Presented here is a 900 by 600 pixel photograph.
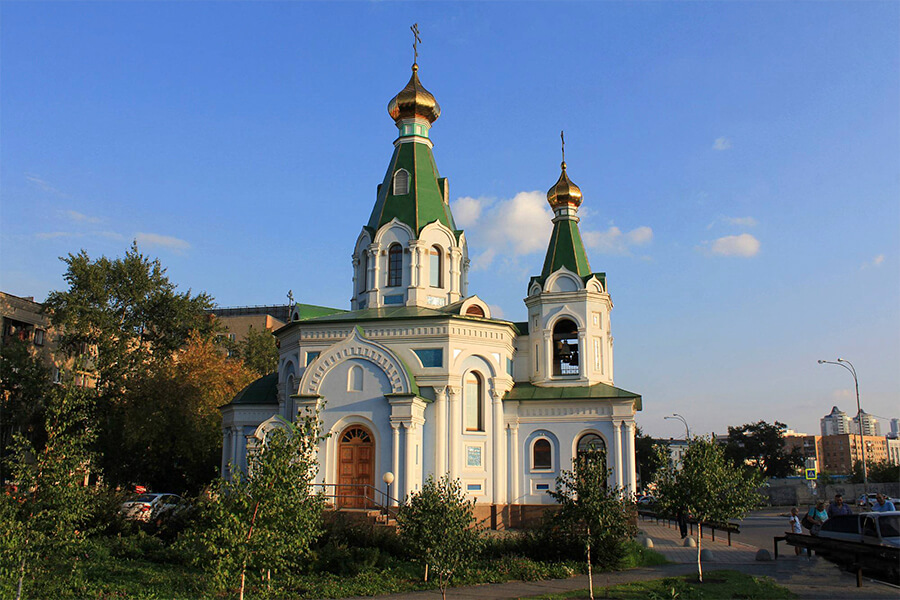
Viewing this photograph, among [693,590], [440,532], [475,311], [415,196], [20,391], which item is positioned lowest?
[693,590]

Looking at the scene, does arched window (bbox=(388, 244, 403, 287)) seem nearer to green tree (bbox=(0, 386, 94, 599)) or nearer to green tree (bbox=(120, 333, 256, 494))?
green tree (bbox=(120, 333, 256, 494))

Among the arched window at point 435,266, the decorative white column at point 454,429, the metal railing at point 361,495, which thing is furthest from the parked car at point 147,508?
the arched window at point 435,266

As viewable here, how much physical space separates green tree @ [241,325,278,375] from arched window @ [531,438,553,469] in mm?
27752

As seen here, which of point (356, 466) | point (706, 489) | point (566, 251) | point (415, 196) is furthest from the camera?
point (566, 251)

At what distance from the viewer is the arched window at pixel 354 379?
81.5ft

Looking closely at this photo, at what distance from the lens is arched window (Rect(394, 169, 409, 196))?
2995 cm

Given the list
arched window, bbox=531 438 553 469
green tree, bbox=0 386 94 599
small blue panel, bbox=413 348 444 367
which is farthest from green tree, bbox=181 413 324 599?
arched window, bbox=531 438 553 469

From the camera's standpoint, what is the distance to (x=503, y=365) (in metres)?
27.3

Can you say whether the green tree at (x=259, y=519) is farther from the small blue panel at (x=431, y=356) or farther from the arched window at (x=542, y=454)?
the arched window at (x=542, y=454)

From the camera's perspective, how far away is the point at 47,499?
37.0 feet

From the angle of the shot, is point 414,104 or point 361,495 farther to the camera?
point 414,104

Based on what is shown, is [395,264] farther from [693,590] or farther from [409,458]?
[693,590]

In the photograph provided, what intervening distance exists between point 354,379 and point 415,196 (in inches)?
327

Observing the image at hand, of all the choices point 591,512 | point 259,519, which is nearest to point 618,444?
point 591,512
